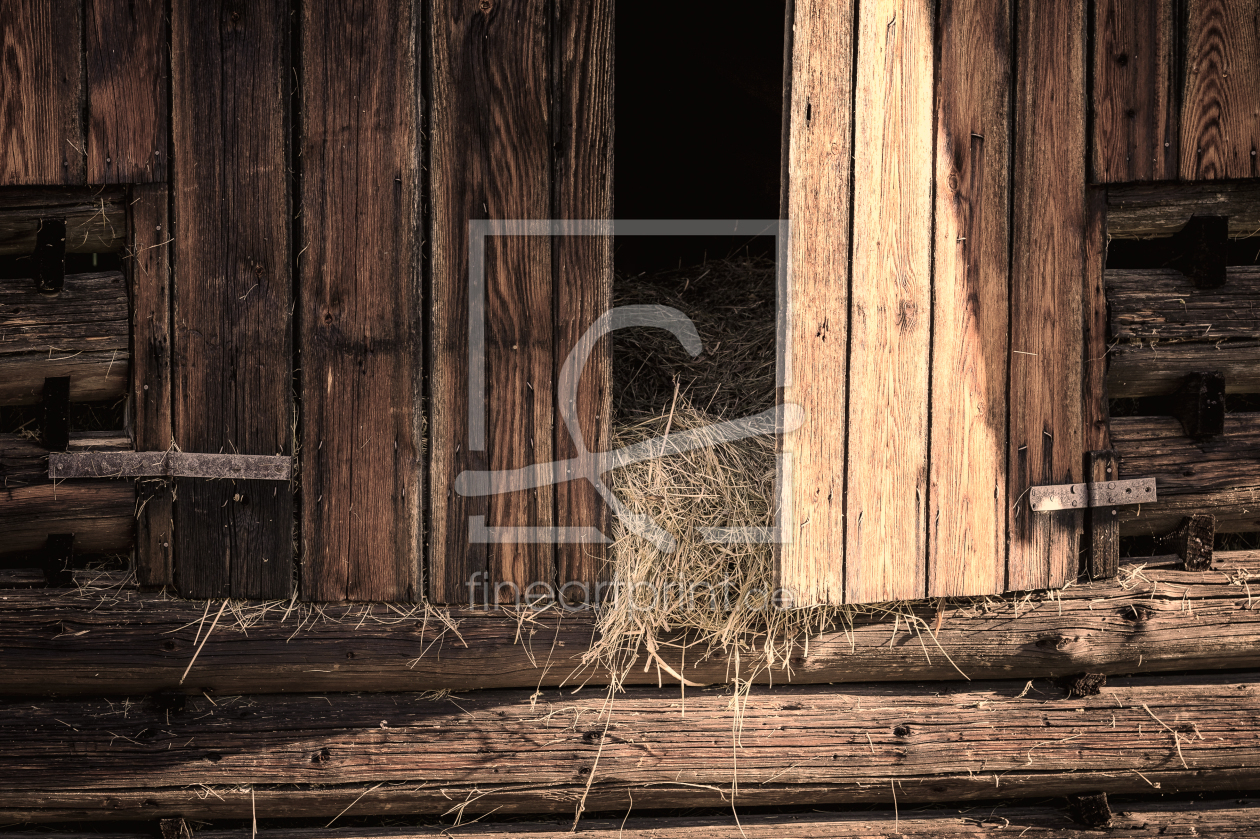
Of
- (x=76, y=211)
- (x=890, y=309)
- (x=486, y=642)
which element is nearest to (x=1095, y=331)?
(x=890, y=309)

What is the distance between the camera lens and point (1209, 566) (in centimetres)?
293

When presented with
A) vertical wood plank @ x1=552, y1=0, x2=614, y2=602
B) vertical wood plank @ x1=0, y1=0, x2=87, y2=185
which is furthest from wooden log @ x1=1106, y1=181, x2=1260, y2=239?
vertical wood plank @ x1=0, y1=0, x2=87, y2=185

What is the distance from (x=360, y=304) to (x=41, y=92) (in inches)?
47.6

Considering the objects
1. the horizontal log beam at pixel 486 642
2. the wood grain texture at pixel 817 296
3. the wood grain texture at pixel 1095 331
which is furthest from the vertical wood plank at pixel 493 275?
the wood grain texture at pixel 1095 331

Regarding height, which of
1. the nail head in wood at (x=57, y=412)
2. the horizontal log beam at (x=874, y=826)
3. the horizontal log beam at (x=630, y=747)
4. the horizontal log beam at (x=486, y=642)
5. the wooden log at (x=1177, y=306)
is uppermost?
the wooden log at (x=1177, y=306)

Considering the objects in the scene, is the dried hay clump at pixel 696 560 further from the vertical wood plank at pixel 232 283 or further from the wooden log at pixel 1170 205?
the wooden log at pixel 1170 205

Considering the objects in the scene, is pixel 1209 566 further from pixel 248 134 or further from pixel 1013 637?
pixel 248 134

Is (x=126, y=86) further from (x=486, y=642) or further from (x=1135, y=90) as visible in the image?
(x=1135, y=90)

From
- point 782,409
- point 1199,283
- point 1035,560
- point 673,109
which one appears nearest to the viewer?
point 782,409

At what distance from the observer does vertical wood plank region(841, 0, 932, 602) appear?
2.52 meters

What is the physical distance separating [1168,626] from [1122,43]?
2029mm

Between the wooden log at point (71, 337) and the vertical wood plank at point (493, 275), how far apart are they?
3.46 feet

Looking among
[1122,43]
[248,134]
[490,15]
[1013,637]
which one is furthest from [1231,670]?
[248,134]

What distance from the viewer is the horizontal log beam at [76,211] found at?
2646mm
